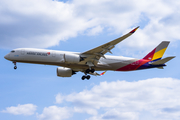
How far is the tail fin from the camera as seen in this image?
1458 inches

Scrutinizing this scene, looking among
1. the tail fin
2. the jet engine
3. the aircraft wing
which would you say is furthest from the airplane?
the jet engine

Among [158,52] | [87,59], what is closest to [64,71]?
[87,59]

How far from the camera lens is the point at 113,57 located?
113ft

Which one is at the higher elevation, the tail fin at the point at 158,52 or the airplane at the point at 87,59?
the tail fin at the point at 158,52

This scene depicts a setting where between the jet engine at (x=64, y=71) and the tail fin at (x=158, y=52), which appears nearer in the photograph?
the tail fin at (x=158, y=52)

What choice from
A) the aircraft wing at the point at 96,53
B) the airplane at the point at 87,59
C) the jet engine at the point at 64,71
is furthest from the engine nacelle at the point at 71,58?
the jet engine at the point at 64,71

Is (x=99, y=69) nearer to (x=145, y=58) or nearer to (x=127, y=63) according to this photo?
(x=127, y=63)

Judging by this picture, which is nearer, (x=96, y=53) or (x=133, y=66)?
(x=96, y=53)

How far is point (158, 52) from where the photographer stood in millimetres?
37656

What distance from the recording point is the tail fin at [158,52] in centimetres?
3704

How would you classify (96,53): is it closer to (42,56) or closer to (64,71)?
(42,56)

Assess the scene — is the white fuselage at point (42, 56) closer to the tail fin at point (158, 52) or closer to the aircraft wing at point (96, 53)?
the aircraft wing at point (96, 53)

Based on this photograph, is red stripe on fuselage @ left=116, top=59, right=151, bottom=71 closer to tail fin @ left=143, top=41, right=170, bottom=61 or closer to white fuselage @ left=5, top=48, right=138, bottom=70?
tail fin @ left=143, top=41, right=170, bottom=61

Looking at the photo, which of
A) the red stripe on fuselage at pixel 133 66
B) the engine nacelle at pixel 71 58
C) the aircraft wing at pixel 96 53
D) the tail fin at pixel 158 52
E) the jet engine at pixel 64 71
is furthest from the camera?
the jet engine at pixel 64 71
